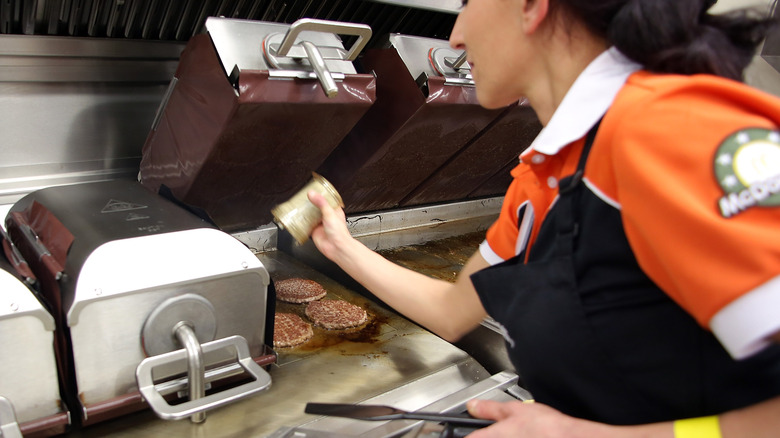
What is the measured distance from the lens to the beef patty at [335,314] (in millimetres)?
1740

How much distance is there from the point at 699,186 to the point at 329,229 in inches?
33.2

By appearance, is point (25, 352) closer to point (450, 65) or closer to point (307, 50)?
point (307, 50)

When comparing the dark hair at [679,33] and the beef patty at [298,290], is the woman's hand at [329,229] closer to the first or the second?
the beef patty at [298,290]

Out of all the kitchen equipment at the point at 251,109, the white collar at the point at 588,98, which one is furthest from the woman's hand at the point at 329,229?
the white collar at the point at 588,98

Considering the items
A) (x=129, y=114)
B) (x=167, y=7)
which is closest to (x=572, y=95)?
(x=167, y=7)

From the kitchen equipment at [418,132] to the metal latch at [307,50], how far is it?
0.92ft

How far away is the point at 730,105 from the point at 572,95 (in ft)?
0.77

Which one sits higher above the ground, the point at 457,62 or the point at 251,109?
the point at 457,62

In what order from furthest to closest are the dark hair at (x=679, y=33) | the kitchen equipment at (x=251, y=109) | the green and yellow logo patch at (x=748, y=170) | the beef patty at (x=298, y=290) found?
the beef patty at (x=298, y=290) < the kitchen equipment at (x=251, y=109) < the dark hair at (x=679, y=33) < the green and yellow logo patch at (x=748, y=170)

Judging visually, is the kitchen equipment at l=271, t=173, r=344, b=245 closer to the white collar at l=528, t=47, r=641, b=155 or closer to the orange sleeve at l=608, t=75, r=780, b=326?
the white collar at l=528, t=47, r=641, b=155

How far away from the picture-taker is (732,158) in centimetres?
62

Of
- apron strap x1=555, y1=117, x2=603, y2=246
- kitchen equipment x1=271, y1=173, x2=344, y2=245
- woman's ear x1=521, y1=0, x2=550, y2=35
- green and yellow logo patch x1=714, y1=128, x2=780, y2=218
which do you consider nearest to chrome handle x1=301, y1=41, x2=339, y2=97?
kitchen equipment x1=271, y1=173, x2=344, y2=245

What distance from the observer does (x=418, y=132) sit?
75.7 inches

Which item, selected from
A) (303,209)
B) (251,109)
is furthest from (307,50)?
(303,209)
